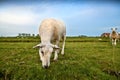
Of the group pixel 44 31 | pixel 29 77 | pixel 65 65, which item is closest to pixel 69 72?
pixel 65 65

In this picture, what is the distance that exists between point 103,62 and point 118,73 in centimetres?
138

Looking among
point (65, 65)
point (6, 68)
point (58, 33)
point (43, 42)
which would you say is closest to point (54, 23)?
point (58, 33)

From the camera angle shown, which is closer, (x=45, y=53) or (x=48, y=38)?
(x=45, y=53)

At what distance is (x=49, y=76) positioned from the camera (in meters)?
8.35

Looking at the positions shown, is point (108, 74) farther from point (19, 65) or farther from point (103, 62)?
point (19, 65)

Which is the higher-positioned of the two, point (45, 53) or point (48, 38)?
point (48, 38)

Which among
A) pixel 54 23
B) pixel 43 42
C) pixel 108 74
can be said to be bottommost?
pixel 108 74

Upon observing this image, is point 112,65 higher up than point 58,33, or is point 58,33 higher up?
point 58,33

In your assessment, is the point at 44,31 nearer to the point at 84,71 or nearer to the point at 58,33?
the point at 58,33

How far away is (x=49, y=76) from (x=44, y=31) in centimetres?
224

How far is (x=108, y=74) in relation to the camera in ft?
29.6

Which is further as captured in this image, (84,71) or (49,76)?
(84,71)

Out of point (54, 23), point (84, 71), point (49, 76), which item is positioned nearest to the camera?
point (49, 76)

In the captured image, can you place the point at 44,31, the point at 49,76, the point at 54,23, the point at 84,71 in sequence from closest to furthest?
the point at 49,76, the point at 84,71, the point at 44,31, the point at 54,23
